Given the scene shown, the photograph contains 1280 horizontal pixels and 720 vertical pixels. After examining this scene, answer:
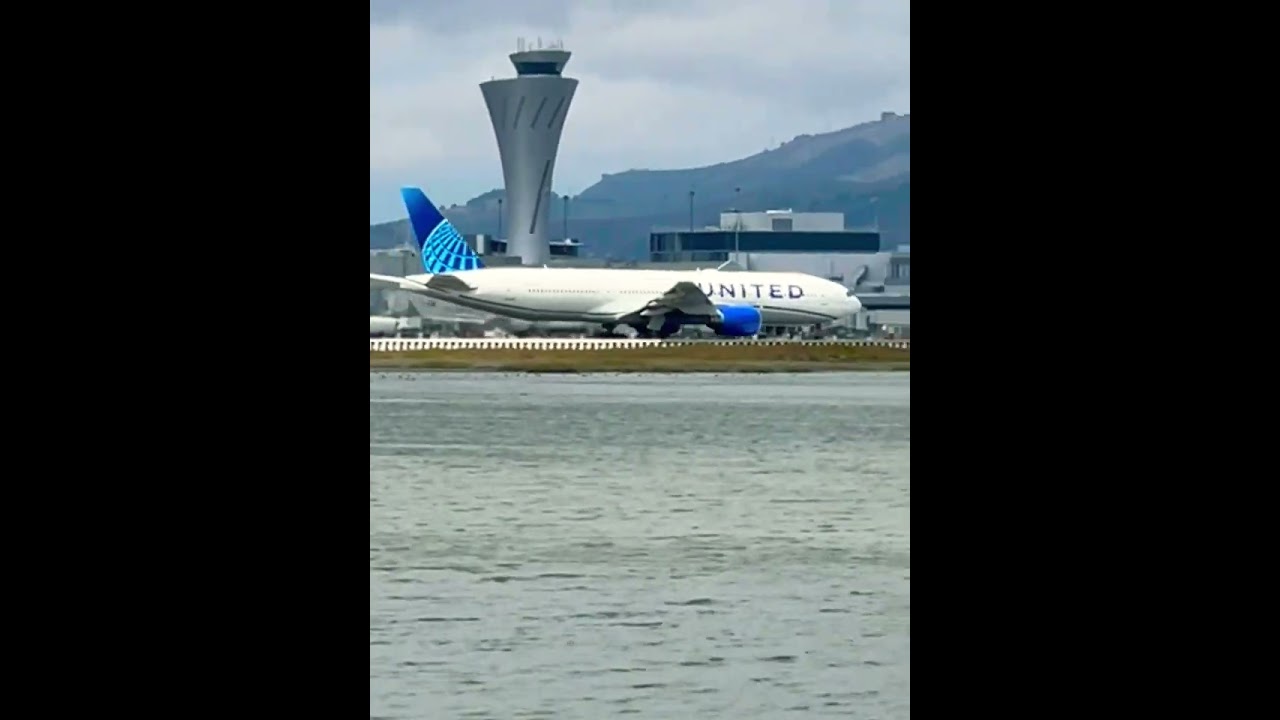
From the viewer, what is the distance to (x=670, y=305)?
9981 cm

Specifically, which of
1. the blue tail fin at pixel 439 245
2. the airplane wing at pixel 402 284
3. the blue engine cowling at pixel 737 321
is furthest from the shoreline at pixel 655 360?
the blue tail fin at pixel 439 245

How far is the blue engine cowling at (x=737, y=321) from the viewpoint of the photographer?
102 metres

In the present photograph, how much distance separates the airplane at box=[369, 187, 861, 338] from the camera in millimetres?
99812

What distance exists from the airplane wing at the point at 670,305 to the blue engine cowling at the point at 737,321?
66 centimetres

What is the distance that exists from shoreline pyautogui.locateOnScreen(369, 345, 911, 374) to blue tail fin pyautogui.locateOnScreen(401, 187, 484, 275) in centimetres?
1116

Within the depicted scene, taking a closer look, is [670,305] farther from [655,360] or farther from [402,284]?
[402,284]

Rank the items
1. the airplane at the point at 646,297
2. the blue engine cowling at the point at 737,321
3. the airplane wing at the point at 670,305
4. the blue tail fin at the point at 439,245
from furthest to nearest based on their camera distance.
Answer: the blue tail fin at the point at 439,245 → the blue engine cowling at the point at 737,321 → the airplane at the point at 646,297 → the airplane wing at the point at 670,305

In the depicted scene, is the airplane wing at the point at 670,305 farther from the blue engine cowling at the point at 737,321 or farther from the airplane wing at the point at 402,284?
the airplane wing at the point at 402,284

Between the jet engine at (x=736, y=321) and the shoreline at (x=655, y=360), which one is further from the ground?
the jet engine at (x=736, y=321)

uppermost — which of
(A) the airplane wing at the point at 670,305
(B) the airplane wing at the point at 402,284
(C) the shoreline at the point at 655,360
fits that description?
(B) the airplane wing at the point at 402,284

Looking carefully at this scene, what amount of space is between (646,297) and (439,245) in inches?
598

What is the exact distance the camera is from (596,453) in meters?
45.2
